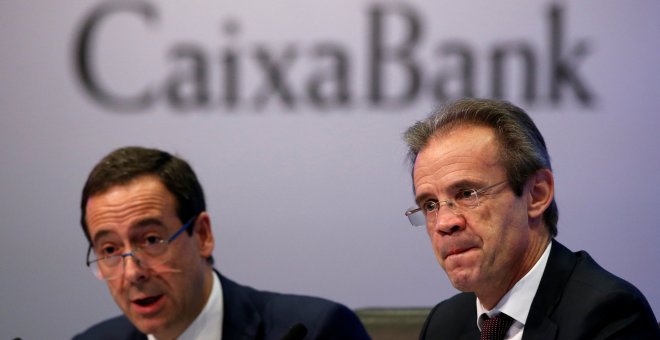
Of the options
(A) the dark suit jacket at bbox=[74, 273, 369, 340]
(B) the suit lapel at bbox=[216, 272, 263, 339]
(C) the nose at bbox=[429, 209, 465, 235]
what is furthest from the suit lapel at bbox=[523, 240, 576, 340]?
(B) the suit lapel at bbox=[216, 272, 263, 339]

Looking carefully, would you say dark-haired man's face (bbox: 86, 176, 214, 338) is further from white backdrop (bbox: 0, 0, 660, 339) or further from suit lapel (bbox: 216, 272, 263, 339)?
white backdrop (bbox: 0, 0, 660, 339)

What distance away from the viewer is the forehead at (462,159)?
2.55m

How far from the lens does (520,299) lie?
2568 millimetres

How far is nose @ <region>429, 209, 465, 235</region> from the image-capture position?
2535mm

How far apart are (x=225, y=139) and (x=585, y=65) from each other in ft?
4.95

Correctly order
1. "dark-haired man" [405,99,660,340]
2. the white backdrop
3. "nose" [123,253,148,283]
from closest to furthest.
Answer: "dark-haired man" [405,99,660,340] → "nose" [123,253,148,283] → the white backdrop

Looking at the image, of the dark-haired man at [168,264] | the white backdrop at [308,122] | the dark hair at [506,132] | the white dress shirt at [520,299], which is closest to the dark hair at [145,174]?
the dark-haired man at [168,264]

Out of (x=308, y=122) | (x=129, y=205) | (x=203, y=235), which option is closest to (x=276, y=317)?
(x=203, y=235)

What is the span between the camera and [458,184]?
2.55 meters

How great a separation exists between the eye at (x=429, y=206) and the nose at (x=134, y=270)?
94cm

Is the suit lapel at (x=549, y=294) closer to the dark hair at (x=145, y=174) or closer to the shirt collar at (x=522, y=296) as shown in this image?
the shirt collar at (x=522, y=296)

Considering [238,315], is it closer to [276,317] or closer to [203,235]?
[276,317]

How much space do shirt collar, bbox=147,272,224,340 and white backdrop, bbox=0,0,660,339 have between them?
1288mm

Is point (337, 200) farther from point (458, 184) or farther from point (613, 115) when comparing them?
point (458, 184)
